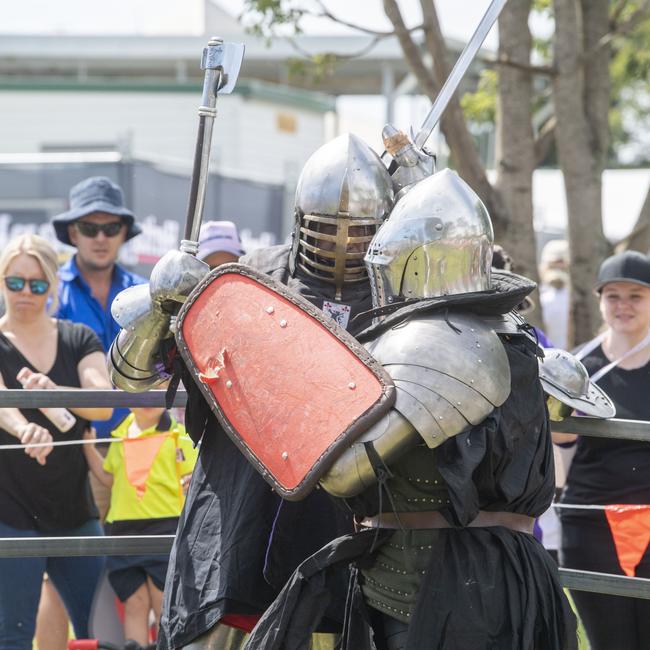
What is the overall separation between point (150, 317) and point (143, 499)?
1714 mm

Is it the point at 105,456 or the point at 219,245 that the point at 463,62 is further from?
the point at 105,456

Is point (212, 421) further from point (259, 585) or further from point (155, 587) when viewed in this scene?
point (155, 587)

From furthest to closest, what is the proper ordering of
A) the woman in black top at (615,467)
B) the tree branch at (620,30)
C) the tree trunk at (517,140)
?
the tree branch at (620,30) < the tree trunk at (517,140) < the woman in black top at (615,467)

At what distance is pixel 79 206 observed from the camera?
5.43 meters

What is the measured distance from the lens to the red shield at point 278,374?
2697mm

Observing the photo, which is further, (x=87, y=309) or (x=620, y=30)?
(x=620, y=30)

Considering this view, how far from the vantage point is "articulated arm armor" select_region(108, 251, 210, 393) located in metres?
3.25

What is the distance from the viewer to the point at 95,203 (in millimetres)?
5383

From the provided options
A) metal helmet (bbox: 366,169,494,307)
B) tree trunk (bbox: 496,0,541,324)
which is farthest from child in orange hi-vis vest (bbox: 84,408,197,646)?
tree trunk (bbox: 496,0,541,324)

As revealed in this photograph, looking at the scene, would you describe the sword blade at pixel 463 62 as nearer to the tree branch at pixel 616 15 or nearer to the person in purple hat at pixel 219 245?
the person in purple hat at pixel 219 245

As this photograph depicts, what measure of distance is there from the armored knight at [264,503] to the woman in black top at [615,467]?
131 centimetres

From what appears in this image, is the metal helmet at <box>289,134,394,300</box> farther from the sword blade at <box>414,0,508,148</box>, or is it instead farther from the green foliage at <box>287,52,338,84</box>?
the green foliage at <box>287,52,338,84</box>

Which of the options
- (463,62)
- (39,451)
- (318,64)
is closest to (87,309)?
(39,451)

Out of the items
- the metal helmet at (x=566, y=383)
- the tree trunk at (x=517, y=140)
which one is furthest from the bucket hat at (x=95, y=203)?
the metal helmet at (x=566, y=383)
